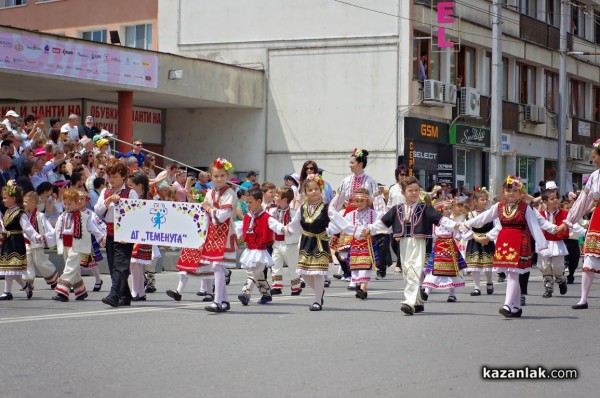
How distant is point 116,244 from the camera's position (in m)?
14.8

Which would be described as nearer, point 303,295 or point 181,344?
point 181,344

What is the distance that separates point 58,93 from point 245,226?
64.1 feet

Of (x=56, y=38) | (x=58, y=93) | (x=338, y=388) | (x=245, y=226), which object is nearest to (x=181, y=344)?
(x=338, y=388)

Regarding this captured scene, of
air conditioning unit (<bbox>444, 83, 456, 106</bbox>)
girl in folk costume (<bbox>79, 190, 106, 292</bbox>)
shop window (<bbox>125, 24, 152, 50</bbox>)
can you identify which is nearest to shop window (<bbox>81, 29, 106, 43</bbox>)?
shop window (<bbox>125, 24, 152, 50</bbox>)

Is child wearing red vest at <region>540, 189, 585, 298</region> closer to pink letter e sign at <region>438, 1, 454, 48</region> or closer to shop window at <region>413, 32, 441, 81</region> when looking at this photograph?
shop window at <region>413, 32, 441, 81</region>

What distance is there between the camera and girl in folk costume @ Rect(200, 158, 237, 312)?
1422 cm

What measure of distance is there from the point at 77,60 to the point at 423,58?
12111mm

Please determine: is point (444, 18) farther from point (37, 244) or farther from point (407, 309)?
point (407, 309)

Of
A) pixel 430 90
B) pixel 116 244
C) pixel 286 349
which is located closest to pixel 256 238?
pixel 116 244

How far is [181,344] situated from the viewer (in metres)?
10.9

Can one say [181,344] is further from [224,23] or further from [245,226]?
[224,23]

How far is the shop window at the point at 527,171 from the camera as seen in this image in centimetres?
4691

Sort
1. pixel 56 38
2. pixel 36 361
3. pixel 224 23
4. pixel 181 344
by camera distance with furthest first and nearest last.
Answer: pixel 224 23 < pixel 56 38 < pixel 181 344 < pixel 36 361

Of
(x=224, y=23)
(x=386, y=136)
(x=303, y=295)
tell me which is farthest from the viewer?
(x=224, y=23)
